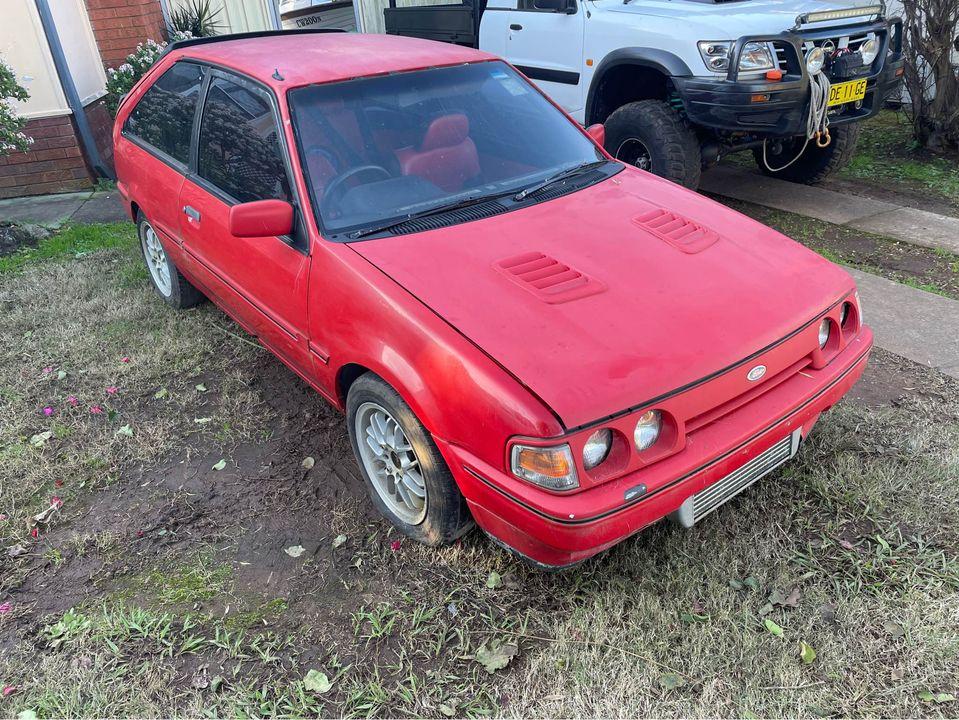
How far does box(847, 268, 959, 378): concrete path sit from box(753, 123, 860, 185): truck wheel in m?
1.79

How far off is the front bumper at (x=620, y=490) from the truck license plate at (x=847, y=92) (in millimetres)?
3415

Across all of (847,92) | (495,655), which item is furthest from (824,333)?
(847,92)

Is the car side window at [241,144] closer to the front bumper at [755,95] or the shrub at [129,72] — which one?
the front bumper at [755,95]

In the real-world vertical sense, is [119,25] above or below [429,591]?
above

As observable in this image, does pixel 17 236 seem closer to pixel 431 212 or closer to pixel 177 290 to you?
pixel 177 290

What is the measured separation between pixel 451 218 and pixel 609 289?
2.53 ft

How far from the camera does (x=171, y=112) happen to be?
4.01 meters

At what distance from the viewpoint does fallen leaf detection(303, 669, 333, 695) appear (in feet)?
7.62

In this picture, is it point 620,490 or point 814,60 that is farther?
point 814,60

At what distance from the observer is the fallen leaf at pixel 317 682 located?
2.32 m

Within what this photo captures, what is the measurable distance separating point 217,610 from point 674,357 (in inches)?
73.0

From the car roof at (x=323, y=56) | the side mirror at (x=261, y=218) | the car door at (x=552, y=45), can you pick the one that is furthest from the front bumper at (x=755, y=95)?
the side mirror at (x=261, y=218)

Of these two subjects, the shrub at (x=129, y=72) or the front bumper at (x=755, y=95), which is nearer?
the front bumper at (x=755, y=95)

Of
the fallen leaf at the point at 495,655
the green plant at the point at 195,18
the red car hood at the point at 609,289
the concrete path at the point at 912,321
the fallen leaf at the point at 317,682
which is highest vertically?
the green plant at the point at 195,18
